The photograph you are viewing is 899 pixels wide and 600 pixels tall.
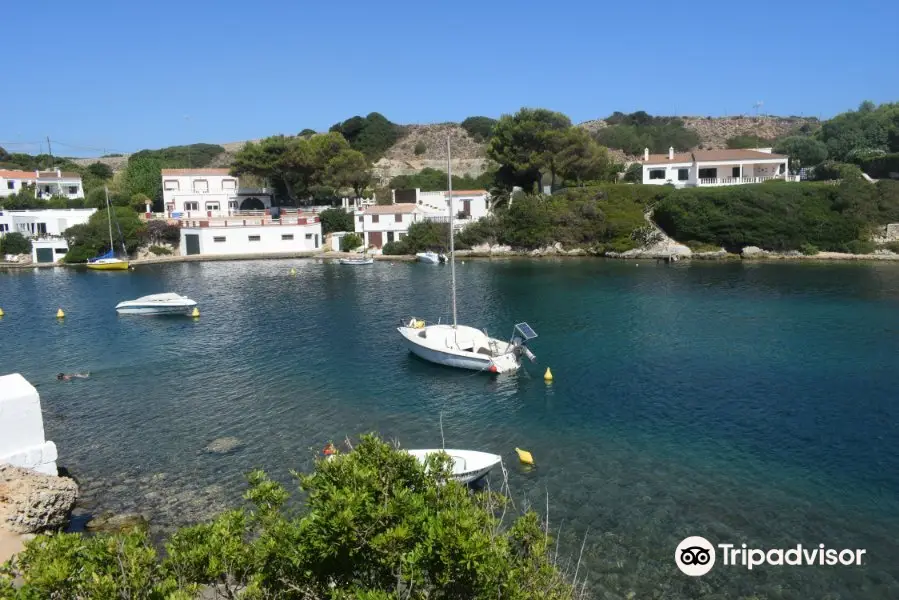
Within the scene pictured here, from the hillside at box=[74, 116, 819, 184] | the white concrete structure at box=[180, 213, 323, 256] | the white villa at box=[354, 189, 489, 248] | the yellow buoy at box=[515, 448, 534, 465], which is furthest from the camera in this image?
the hillside at box=[74, 116, 819, 184]

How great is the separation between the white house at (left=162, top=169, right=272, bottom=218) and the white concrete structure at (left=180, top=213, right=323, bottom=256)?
756cm

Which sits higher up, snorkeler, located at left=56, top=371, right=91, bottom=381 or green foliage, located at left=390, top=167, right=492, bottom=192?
green foliage, located at left=390, top=167, right=492, bottom=192

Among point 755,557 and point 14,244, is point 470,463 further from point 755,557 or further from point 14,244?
point 14,244

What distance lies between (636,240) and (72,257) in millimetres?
63518

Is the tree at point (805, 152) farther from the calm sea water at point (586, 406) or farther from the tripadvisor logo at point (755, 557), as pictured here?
the tripadvisor logo at point (755, 557)

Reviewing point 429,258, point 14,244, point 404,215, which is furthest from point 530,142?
point 14,244

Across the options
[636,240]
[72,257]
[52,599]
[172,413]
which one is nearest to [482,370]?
[172,413]

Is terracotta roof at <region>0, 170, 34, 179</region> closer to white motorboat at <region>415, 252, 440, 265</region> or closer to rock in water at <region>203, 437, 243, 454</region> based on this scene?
white motorboat at <region>415, 252, 440, 265</region>

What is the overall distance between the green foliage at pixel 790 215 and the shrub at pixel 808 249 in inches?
15.0

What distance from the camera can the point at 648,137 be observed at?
384 feet

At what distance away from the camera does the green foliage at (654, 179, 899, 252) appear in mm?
67375

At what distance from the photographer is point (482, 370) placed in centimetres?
3119

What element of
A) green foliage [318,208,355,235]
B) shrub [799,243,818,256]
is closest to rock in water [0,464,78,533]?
shrub [799,243,818,256]

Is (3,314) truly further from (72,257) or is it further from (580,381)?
(580,381)
